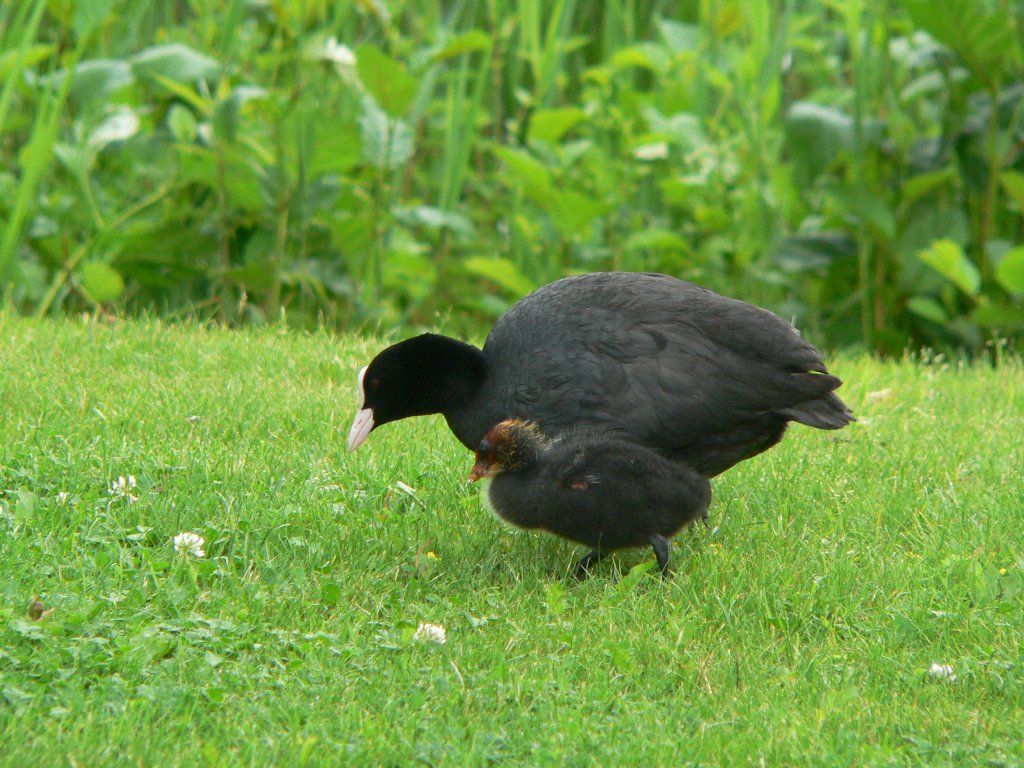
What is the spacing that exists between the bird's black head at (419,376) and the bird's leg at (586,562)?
651 mm

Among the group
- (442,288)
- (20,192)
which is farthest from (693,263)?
(20,192)

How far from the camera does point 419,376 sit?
4.38m

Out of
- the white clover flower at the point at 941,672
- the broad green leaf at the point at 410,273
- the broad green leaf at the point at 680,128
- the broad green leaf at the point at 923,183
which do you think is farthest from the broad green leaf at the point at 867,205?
the white clover flower at the point at 941,672

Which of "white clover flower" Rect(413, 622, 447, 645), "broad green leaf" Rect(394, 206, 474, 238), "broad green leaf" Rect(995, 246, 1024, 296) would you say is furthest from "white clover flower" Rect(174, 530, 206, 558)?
"broad green leaf" Rect(995, 246, 1024, 296)

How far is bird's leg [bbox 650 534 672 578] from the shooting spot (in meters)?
4.06

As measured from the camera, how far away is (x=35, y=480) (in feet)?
14.0

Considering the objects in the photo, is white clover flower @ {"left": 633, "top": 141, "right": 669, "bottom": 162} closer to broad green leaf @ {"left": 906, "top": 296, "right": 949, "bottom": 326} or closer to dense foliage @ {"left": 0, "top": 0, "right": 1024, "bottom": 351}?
dense foliage @ {"left": 0, "top": 0, "right": 1024, "bottom": 351}

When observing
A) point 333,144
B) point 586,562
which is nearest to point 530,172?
point 333,144

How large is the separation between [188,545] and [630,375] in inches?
55.7

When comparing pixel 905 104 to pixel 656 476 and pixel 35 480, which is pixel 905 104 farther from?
pixel 35 480

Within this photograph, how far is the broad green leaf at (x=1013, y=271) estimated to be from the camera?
687 cm

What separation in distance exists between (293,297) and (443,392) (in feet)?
11.2

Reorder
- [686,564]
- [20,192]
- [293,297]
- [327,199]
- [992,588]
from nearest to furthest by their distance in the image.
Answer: [992,588] → [686,564] → [20,192] → [327,199] → [293,297]

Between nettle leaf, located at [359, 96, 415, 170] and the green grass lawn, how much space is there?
201 cm
